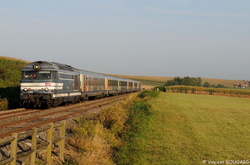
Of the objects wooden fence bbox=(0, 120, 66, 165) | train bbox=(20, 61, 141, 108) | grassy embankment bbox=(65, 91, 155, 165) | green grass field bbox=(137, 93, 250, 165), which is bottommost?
green grass field bbox=(137, 93, 250, 165)

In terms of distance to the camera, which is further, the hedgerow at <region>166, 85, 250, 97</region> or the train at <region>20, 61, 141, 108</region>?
the hedgerow at <region>166, 85, 250, 97</region>

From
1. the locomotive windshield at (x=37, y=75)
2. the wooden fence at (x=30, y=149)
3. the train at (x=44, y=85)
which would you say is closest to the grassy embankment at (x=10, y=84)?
the train at (x=44, y=85)

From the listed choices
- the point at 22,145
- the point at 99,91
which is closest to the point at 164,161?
the point at 22,145

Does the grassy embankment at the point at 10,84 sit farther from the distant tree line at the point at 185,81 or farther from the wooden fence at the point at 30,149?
the distant tree line at the point at 185,81

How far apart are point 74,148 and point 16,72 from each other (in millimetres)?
27472

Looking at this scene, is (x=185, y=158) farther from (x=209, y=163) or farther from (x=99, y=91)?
(x=99, y=91)

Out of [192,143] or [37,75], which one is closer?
[192,143]

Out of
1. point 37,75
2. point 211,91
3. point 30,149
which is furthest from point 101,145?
point 211,91

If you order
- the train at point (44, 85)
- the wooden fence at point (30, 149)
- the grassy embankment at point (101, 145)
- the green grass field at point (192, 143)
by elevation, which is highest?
the train at point (44, 85)

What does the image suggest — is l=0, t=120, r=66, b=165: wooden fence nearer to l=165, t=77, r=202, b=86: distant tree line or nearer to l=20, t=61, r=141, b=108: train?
l=20, t=61, r=141, b=108: train

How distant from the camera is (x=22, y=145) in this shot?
8961 mm

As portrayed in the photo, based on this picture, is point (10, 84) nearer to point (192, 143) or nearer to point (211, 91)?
point (192, 143)

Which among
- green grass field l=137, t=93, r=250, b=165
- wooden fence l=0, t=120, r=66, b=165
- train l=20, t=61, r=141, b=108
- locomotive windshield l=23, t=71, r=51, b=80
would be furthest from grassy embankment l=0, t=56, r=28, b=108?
wooden fence l=0, t=120, r=66, b=165

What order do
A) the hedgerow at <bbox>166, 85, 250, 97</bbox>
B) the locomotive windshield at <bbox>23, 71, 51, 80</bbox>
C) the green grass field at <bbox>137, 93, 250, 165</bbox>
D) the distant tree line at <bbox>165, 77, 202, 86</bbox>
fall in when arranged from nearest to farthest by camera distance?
the green grass field at <bbox>137, 93, 250, 165</bbox> → the locomotive windshield at <bbox>23, 71, 51, 80</bbox> → the hedgerow at <bbox>166, 85, 250, 97</bbox> → the distant tree line at <bbox>165, 77, 202, 86</bbox>
